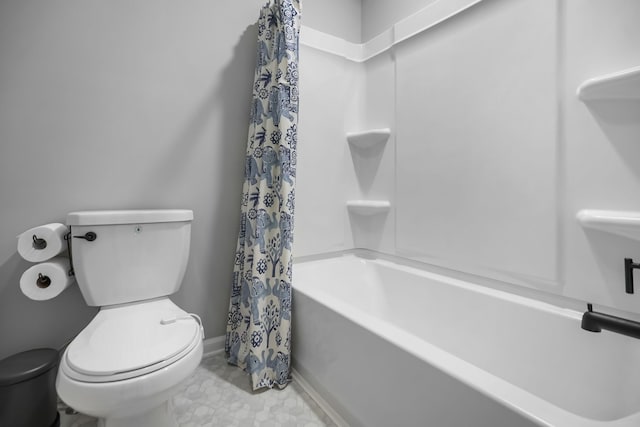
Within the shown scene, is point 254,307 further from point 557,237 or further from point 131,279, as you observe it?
point 557,237

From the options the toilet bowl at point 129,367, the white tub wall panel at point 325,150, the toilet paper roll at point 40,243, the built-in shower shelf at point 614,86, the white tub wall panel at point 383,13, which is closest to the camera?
the toilet bowl at point 129,367

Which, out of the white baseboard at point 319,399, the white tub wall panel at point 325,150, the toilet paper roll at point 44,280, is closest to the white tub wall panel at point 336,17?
the white tub wall panel at point 325,150

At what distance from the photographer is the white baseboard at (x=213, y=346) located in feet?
5.56

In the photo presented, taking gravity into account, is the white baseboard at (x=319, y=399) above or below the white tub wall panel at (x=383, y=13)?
below

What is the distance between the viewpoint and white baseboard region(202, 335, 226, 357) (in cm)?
170

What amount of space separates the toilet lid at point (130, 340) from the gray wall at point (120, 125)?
0.43 m

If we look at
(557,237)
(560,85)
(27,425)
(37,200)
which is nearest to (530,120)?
(560,85)

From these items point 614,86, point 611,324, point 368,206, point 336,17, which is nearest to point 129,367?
point 611,324

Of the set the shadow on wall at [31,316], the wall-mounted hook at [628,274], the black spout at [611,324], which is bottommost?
the shadow on wall at [31,316]

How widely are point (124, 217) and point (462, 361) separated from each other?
1.42 m

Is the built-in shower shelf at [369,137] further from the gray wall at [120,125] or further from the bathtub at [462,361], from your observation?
the bathtub at [462,361]

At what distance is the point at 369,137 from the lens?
79.7 inches

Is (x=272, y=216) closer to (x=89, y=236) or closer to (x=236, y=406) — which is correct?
(x=89, y=236)

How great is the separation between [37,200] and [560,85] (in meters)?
2.32
